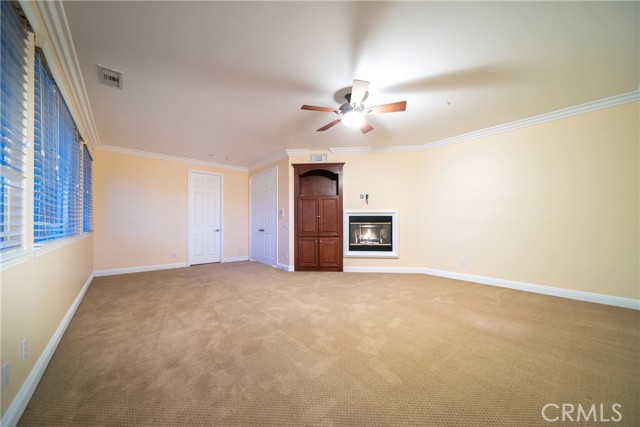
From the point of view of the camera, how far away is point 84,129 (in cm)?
359

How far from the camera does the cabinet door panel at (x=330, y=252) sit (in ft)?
17.0

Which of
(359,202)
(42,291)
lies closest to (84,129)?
(42,291)

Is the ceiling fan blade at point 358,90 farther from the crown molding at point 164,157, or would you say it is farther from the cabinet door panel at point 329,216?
the crown molding at point 164,157

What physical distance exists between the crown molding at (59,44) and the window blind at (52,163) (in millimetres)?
124

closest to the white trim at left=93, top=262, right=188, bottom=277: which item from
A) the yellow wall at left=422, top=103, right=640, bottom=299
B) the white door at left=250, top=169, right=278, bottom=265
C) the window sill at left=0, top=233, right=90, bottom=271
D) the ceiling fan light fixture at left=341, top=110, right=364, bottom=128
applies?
the white door at left=250, top=169, right=278, bottom=265

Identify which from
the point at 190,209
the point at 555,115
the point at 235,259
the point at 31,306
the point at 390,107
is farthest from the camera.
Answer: the point at 235,259

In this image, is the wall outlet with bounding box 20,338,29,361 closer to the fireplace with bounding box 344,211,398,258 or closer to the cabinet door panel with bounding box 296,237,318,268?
the cabinet door panel with bounding box 296,237,318,268

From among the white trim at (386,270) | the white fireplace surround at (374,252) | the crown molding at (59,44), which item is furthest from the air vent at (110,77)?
the white trim at (386,270)

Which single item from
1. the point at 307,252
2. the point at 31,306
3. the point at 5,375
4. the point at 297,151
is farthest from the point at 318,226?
the point at 5,375

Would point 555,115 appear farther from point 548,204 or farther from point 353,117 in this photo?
point 353,117

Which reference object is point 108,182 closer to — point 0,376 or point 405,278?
point 0,376

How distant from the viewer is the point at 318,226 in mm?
5254

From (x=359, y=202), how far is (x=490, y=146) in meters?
2.50

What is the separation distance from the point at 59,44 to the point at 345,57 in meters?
2.40
